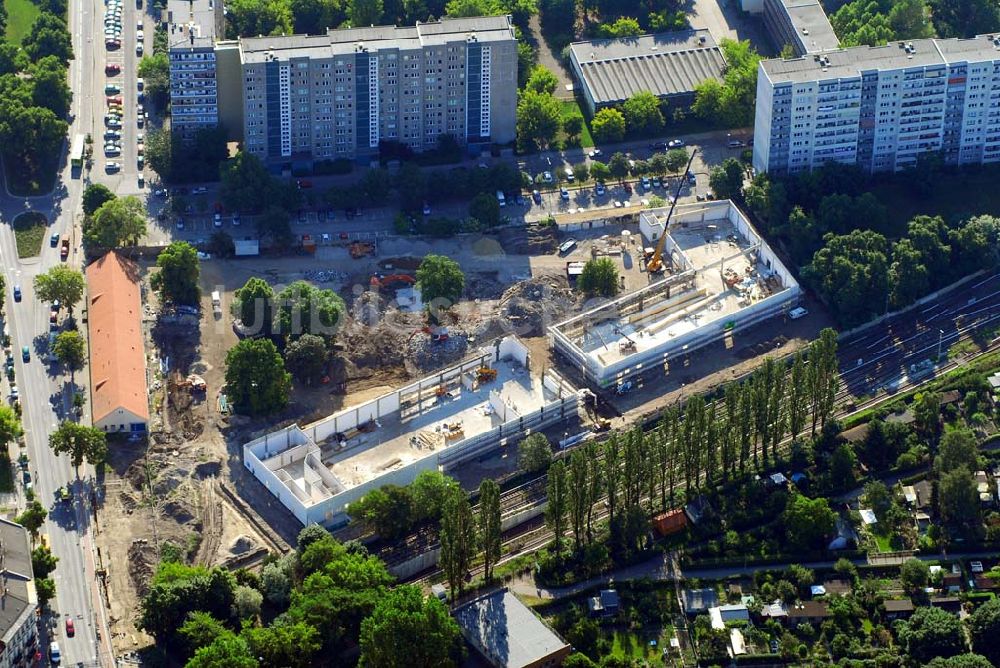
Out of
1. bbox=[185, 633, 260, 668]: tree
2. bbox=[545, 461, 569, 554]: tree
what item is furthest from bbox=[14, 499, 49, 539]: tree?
bbox=[545, 461, 569, 554]: tree

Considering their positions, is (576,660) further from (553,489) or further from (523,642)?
(553,489)

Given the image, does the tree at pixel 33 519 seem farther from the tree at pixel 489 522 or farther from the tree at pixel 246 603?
the tree at pixel 489 522

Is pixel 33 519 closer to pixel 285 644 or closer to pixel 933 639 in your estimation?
pixel 285 644

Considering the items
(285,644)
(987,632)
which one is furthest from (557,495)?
(987,632)

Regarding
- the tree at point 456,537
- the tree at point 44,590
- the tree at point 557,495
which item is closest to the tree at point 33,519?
the tree at point 44,590

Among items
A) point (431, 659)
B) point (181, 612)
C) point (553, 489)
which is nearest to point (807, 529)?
point (553, 489)

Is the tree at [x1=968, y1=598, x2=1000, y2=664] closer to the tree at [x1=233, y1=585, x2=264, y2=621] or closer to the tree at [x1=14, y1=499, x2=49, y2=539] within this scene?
the tree at [x1=233, y1=585, x2=264, y2=621]
